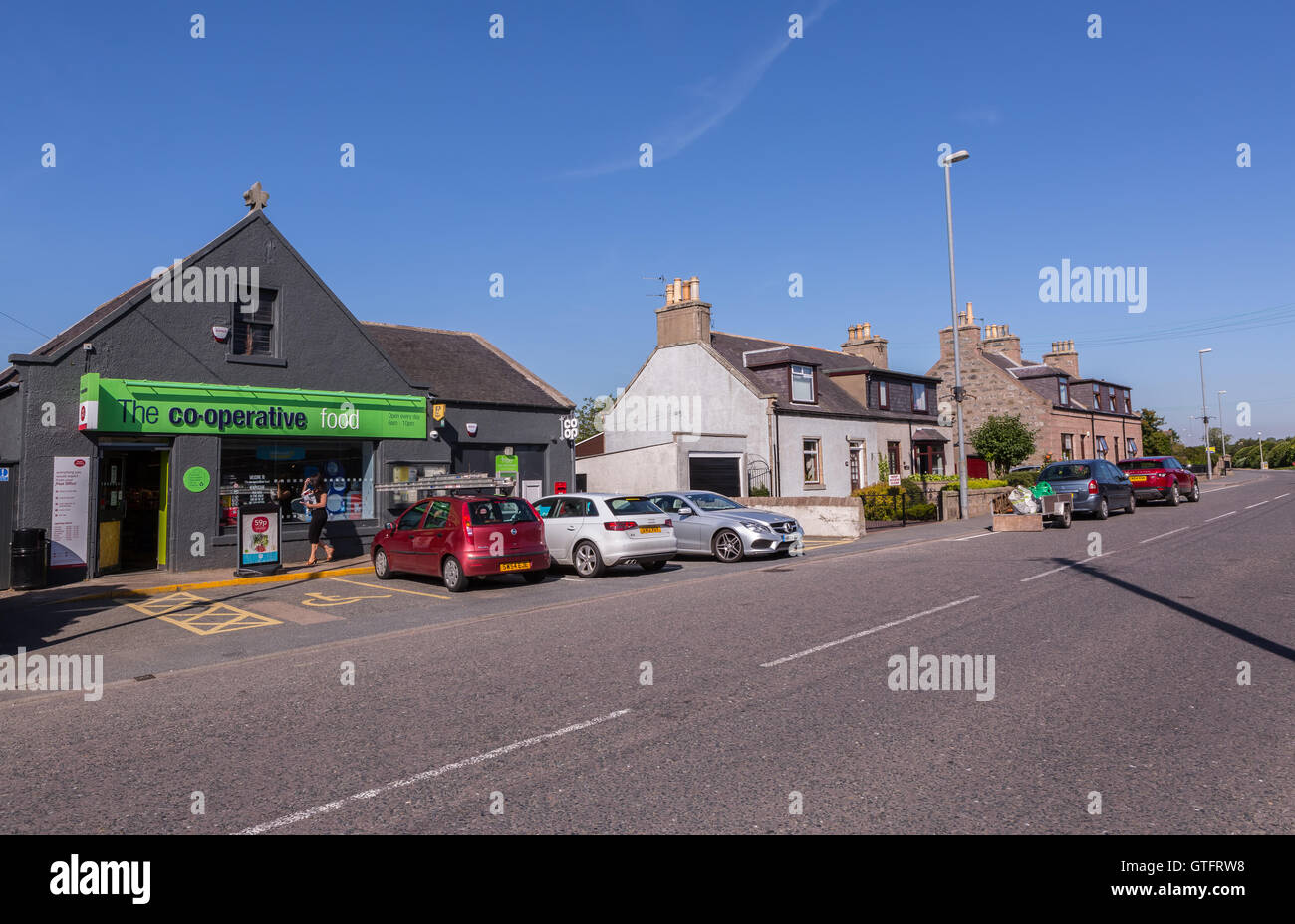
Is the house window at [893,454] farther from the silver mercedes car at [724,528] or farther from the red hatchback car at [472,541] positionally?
the red hatchback car at [472,541]

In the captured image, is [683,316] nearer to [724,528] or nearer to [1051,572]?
[724,528]

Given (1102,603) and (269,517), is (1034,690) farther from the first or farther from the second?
(269,517)

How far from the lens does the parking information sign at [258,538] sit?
14812 millimetres

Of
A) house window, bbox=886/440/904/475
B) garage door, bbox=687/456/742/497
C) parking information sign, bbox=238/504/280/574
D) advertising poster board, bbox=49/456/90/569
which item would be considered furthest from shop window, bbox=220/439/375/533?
house window, bbox=886/440/904/475

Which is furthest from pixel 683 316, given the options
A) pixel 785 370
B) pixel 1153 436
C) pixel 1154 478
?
pixel 1153 436

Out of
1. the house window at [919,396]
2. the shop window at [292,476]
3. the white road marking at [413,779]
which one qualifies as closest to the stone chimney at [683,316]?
the house window at [919,396]

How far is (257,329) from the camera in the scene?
A: 17.6m

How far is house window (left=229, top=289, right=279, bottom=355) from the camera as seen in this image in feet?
56.4

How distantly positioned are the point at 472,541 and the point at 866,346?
3157cm

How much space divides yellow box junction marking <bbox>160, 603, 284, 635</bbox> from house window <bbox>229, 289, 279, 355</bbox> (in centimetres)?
738

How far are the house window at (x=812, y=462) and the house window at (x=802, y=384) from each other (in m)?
1.72
